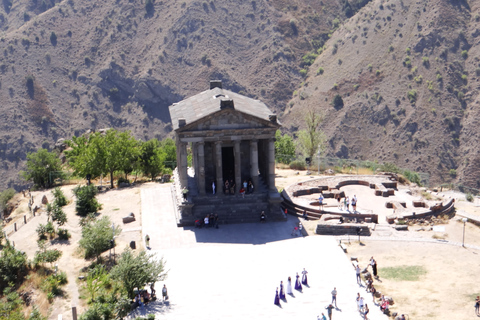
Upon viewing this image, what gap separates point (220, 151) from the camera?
137 ft

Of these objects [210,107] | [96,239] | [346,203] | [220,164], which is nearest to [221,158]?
[220,164]

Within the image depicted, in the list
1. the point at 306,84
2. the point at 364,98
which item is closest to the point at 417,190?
the point at 364,98

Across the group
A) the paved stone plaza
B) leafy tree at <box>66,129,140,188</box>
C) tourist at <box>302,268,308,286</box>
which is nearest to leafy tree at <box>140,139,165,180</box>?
leafy tree at <box>66,129,140,188</box>

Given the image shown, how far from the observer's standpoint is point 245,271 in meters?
33.9

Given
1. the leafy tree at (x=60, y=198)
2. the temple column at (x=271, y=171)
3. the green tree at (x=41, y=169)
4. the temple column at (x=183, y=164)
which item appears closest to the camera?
the temple column at (x=183, y=164)

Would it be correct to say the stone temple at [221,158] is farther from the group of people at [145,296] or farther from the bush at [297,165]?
the bush at [297,165]

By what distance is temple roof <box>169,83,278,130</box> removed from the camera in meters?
41.0

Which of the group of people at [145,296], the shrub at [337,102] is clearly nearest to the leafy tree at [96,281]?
the group of people at [145,296]

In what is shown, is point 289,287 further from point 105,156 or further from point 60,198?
point 105,156

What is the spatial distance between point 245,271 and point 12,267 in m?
15.5

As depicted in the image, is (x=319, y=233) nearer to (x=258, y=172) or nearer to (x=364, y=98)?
(x=258, y=172)

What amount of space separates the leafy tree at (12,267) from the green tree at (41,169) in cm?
2256

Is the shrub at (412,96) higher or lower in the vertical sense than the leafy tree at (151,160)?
higher

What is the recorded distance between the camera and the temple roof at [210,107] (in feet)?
135
